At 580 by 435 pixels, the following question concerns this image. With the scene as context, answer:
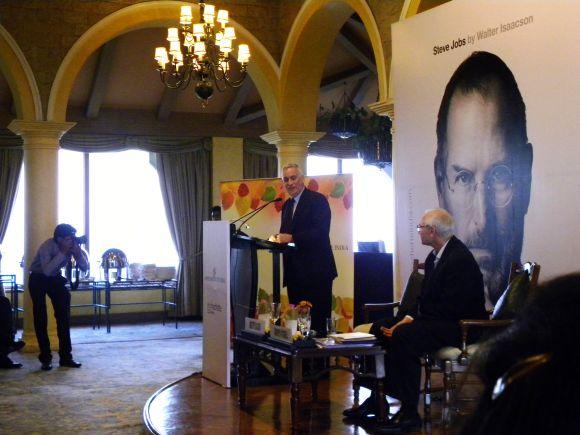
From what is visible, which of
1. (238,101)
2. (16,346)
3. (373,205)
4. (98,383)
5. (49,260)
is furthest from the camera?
(373,205)

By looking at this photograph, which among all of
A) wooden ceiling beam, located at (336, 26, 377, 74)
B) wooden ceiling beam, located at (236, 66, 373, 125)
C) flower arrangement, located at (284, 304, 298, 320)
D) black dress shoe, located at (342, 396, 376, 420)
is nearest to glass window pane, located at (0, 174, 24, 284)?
wooden ceiling beam, located at (236, 66, 373, 125)

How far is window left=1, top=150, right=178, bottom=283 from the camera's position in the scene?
41.4 feet

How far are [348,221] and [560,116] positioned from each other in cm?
293

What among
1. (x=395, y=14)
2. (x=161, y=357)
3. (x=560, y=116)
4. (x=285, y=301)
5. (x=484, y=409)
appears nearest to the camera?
(x=484, y=409)

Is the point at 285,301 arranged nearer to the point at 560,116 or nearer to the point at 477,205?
the point at 477,205

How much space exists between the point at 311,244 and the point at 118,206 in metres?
7.14

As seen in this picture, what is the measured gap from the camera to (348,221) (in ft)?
25.2

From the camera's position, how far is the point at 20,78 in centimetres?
916

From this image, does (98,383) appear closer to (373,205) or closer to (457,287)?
(457,287)

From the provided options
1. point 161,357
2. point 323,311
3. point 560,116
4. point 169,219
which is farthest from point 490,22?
point 169,219

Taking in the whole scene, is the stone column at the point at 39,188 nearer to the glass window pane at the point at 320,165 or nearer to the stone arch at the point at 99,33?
the stone arch at the point at 99,33

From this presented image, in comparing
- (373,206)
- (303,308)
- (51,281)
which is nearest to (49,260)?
(51,281)

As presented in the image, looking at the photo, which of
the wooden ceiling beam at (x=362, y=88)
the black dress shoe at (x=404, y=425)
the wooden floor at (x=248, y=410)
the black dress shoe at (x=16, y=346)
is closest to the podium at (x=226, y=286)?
the wooden floor at (x=248, y=410)

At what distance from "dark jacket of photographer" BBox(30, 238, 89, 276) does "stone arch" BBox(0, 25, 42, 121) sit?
1901 millimetres
